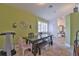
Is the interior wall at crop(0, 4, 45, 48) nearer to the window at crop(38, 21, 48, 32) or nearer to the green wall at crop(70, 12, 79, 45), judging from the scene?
the window at crop(38, 21, 48, 32)

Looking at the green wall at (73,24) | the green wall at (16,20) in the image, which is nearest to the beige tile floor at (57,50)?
the green wall at (73,24)

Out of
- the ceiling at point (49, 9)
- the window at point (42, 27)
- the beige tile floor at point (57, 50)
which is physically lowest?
the beige tile floor at point (57, 50)

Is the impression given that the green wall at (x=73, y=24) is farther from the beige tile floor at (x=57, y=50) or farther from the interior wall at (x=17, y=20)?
the interior wall at (x=17, y=20)

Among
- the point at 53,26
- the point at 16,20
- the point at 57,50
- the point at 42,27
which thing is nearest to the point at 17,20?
the point at 16,20

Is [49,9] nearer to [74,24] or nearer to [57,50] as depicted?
[74,24]

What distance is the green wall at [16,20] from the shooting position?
5.51ft

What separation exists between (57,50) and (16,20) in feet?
2.10

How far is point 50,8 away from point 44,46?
0.49 meters

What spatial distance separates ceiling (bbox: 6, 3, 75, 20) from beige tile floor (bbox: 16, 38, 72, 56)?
0.33 m

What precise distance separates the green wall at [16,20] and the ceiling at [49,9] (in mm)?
66

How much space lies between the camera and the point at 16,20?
1.73m

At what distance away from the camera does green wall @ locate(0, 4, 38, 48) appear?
5.51 ft

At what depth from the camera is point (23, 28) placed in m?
1.78

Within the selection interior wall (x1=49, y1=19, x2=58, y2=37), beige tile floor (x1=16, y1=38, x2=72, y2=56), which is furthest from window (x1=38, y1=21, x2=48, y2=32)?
beige tile floor (x1=16, y1=38, x2=72, y2=56)
